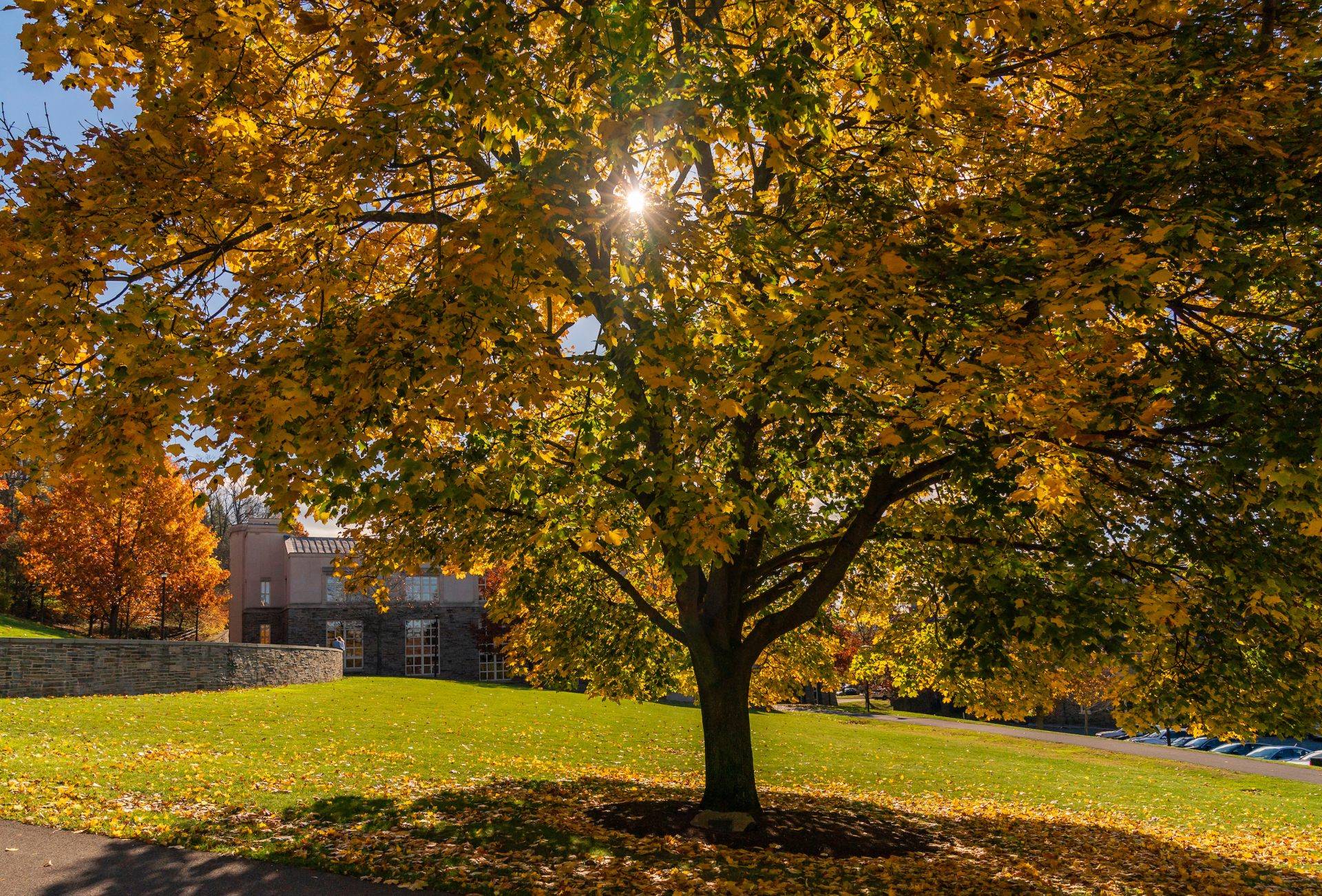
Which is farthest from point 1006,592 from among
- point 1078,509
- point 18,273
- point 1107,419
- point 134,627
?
point 134,627

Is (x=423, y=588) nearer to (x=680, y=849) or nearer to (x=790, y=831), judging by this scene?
(x=790, y=831)

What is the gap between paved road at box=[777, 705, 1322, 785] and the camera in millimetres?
26125

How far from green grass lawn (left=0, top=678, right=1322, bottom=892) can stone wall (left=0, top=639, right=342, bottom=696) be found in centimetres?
138

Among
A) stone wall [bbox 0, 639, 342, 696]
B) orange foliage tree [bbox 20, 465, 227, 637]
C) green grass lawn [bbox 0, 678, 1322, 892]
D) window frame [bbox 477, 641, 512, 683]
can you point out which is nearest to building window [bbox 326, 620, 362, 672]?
window frame [bbox 477, 641, 512, 683]

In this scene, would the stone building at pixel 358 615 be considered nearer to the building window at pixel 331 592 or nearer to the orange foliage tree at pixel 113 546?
the building window at pixel 331 592

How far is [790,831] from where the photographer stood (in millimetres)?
10125

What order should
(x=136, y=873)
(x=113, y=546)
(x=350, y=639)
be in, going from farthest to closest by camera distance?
(x=350, y=639) < (x=113, y=546) < (x=136, y=873)

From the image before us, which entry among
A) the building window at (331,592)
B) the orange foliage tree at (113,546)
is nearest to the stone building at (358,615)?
the building window at (331,592)

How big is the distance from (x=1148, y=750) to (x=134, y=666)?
3397 centimetres

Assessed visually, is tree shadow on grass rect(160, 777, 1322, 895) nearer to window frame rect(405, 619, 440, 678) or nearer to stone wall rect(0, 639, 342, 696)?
stone wall rect(0, 639, 342, 696)

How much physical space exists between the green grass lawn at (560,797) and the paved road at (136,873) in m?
0.35

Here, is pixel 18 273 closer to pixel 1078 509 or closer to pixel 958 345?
pixel 958 345

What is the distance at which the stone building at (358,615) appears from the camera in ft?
138

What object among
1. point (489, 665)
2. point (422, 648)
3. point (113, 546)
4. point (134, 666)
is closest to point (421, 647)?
point (422, 648)
